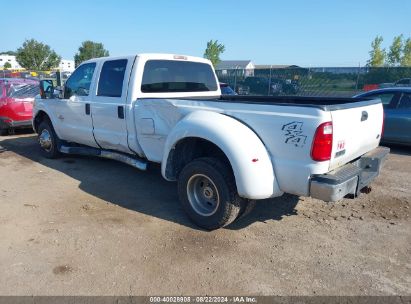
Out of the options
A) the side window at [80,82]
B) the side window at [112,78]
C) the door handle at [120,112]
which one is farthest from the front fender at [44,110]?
the door handle at [120,112]

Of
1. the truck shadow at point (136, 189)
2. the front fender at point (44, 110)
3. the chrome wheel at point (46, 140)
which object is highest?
the front fender at point (44, 110)

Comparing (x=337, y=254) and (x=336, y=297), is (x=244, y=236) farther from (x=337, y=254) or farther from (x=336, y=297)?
(x=336, y=297)

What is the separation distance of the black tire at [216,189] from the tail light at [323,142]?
3.00ft

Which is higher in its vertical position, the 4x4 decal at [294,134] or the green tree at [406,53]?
the green tree at [406,53]

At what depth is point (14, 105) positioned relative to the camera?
30.9 ft

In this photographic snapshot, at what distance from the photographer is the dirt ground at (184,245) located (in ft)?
10.0

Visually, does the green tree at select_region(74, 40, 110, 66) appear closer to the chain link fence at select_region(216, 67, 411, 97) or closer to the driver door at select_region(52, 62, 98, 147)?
the chain link fence at select_region(216, 67, 411, 97)

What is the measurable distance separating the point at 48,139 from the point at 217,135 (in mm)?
4702

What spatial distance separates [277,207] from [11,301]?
3099 millimetres

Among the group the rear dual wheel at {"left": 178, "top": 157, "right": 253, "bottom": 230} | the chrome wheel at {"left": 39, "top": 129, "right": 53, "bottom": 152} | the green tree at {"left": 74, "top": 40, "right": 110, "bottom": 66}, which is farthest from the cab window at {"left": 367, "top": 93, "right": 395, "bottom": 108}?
the green tree at {"left": 74, "top": 40, "right": 110, "bottom": 66}

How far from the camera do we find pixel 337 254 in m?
3.54

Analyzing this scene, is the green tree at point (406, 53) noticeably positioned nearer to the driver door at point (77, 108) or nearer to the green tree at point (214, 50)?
the green tree at point (214, 50)

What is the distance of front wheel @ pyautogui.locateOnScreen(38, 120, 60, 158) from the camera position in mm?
6969

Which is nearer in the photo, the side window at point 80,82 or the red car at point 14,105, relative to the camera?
the side window at point 80,82
